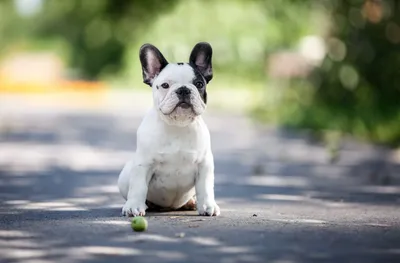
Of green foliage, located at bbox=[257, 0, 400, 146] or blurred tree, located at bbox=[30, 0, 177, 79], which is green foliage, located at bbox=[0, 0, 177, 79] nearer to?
blurred tree, located at bbox=[30, 0, 177, 79]

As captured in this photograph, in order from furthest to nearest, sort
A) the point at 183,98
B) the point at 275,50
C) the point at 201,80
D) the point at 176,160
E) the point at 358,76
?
the point at 275,50 < the point at 358,76 < the point at 201,80 < the point at 176,160 < the point at 183,98

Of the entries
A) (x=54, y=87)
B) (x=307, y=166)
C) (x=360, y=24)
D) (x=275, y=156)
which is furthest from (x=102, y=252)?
(x=54, y=87)

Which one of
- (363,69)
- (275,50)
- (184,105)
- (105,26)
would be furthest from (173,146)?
(105,26)

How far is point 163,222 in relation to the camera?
6.77 metres

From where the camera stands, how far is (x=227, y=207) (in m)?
8.23

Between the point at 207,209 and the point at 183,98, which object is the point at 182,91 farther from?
the point at 207,209

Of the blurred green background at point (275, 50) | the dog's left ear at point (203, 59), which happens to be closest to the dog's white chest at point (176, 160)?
the dog's left ear at point (203, 59)

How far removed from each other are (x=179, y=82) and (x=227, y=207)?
1.62 m

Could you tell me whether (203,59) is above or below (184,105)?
above

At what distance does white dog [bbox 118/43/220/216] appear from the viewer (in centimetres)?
695

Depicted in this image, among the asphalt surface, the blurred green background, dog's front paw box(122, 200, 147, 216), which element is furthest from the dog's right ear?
the blurred green background

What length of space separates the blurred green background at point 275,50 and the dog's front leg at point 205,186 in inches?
335

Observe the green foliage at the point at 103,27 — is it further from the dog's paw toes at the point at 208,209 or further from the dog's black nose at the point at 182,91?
the dog's black nose at the point at 182,91

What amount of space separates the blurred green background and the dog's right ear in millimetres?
8546
